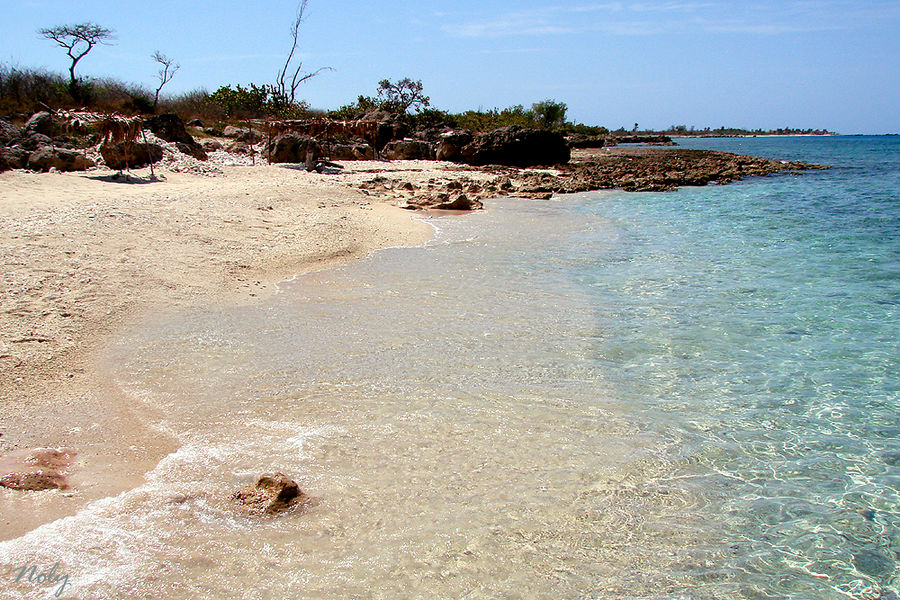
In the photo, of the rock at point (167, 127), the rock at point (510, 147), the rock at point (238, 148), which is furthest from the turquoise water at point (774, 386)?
the rock at point (510, 147)

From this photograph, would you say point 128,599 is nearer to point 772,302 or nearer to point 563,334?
point 563,334

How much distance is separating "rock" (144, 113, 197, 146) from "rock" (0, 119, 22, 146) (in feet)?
15.0

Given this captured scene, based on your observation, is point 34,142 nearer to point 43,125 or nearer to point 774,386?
point 43,125

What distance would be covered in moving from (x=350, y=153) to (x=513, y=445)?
22056 mm

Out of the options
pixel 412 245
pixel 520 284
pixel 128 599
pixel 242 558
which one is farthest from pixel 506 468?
pixel 412 245

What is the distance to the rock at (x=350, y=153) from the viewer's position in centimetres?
2358

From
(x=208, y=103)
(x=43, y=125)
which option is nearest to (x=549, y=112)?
(x=208, y=103)

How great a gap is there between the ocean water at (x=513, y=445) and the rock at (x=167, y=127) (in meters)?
15.0

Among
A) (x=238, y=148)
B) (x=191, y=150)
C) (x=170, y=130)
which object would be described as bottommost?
(x=191, y=150)

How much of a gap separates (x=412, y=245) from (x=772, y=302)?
5744 mm

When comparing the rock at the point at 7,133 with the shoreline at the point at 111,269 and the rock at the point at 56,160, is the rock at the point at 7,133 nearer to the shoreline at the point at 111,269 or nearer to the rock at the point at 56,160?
the rock at the point at 56,160

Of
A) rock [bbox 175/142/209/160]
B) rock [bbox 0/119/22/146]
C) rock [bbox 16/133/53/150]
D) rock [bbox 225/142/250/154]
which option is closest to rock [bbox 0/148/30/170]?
rock [bbox 16/133/53/150]

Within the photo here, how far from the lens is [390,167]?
22812 mm

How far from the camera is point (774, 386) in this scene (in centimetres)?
477
